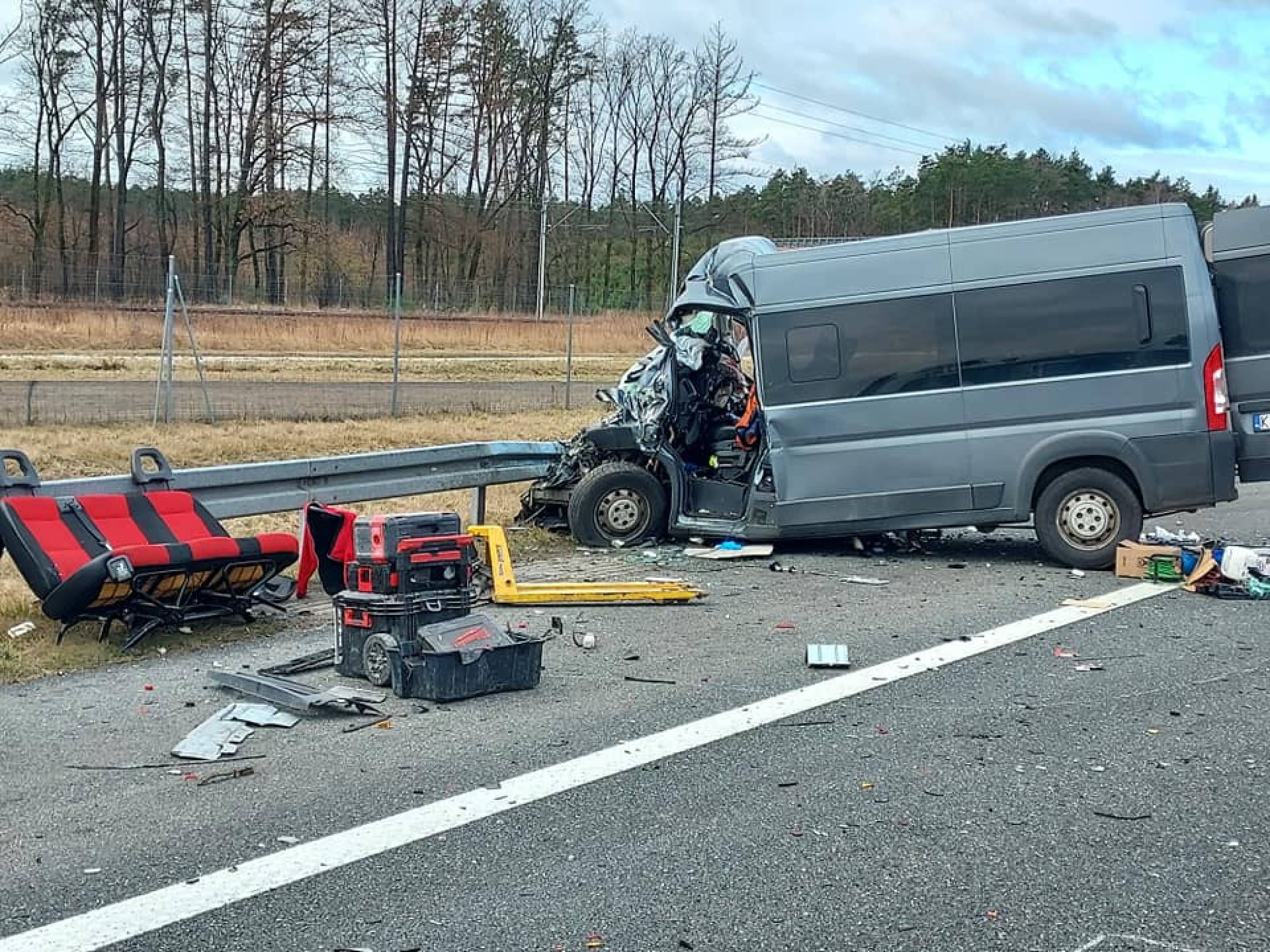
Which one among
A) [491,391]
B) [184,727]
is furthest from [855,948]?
[491,391]

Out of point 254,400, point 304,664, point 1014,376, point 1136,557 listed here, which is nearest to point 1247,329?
point 1014,376

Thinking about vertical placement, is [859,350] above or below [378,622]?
above

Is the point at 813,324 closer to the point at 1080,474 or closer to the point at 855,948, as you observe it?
the point at 1080,474

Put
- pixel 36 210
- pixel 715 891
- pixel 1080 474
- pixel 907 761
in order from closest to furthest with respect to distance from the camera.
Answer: pixel 715 891 → pixel 907 761 → pixel 1080 474 → pixel 36 210

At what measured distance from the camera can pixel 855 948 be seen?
3.68m

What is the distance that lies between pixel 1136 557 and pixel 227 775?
6523 millimetres

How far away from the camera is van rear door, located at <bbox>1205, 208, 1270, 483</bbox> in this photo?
958cm

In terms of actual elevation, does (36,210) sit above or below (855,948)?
above

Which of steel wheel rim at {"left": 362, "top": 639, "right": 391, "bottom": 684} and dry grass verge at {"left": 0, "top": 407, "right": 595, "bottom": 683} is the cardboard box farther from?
steel wheel rim at {"left": 362, "top": 639, "right": 391, "bottom": 684}

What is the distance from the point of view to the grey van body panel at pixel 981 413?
9422 millimetres

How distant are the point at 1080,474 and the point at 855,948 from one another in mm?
6657

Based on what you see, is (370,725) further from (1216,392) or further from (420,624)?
(1216,392)

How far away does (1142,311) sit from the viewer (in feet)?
30.9

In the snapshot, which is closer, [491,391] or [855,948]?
[855,948]
